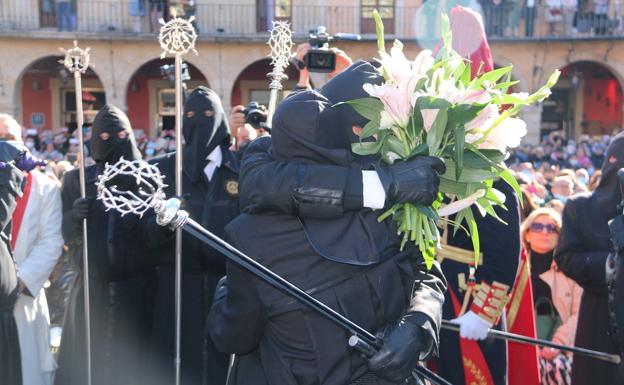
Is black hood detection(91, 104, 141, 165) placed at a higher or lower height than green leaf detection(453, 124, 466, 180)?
lower

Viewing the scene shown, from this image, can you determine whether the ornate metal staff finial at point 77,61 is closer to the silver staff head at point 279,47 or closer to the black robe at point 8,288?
the black robe at point 8,288

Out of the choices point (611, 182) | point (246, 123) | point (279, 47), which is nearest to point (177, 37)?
point (279, 47)

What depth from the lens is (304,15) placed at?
2489 cm

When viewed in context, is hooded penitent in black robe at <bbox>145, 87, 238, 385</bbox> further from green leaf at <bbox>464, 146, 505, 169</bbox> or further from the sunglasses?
green leaf at <bbox>464, 146, 505, 169</bbox>

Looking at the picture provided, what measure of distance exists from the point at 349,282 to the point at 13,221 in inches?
121

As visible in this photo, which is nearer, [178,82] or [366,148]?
[366,148]

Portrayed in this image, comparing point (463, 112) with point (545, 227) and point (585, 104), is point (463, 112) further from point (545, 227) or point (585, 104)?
point (585, 104)

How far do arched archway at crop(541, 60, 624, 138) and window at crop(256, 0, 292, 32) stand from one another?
346 inches

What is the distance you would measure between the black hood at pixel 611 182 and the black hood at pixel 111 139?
2.87 m

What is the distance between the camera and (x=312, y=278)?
270cm

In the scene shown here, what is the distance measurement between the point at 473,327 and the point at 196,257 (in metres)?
1.83

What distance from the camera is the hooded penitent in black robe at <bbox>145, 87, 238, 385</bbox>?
521cm

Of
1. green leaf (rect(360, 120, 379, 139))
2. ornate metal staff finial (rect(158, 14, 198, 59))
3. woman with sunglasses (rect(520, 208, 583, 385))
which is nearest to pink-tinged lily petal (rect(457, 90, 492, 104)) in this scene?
green leaf (rect(360, 120, 379, 139))

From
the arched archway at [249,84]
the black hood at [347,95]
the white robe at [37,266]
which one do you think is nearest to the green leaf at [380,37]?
the black hood at [347,95]
